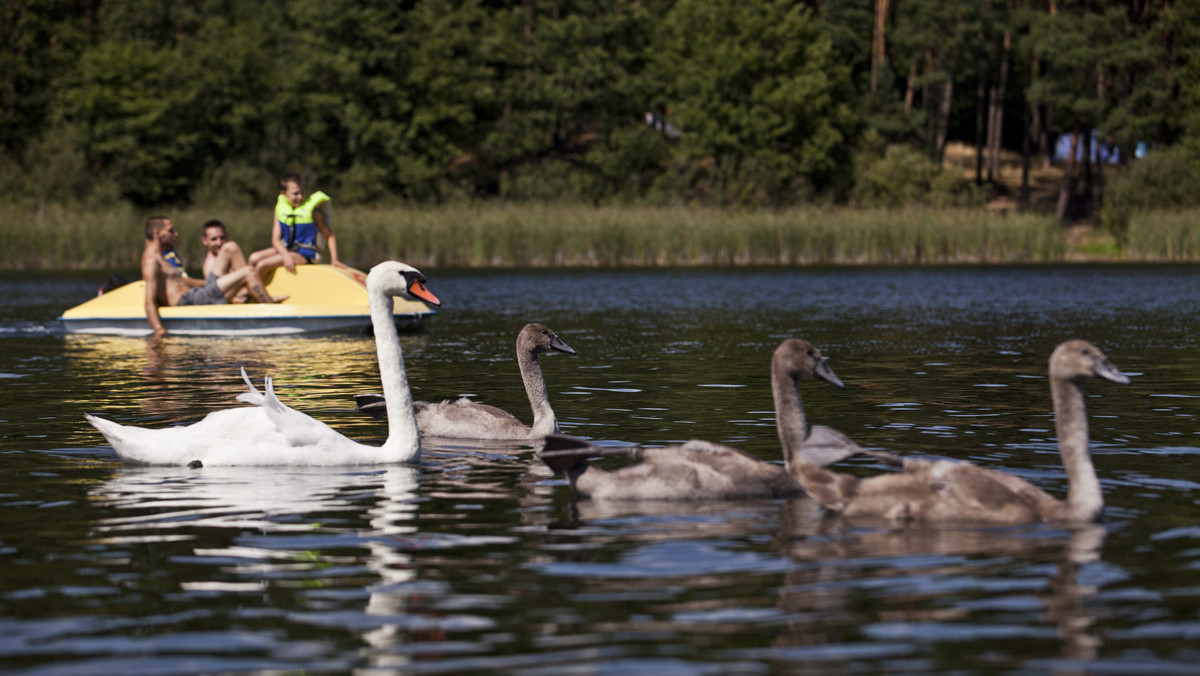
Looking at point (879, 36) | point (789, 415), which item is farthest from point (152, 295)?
point (879, 36)

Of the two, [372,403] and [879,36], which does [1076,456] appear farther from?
[879,36]

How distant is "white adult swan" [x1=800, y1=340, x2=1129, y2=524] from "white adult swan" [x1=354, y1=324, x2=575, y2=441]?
344 cm

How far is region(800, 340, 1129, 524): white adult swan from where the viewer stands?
736cm

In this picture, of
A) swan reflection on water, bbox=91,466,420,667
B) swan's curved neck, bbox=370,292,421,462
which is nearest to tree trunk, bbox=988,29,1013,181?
swan's curved neck, bbox=370,292,421,462

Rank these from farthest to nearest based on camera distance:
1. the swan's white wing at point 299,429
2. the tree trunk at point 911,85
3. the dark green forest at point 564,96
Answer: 1. the tree trunk at point 911,85
2. the dark green forest at point 564,96
3. the swan's white wing at point 299,429

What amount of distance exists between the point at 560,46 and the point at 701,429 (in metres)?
60.2

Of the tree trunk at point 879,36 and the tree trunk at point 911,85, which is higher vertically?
the tree trunk at point 879,36

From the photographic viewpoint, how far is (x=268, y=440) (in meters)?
9.20

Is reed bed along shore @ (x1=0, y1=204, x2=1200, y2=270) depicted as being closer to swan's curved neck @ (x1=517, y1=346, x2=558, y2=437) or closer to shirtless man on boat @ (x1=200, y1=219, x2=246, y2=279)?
shirtless man on boat @ (x1=200, y1=219, x2=246, y2=279)

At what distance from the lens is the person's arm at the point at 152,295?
19.6 meters

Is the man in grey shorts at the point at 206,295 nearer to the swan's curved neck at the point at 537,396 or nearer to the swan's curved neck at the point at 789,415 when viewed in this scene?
the swan's curved neck at the point at 537,396

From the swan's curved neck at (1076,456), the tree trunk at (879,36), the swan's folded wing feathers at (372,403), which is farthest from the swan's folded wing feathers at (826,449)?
the tree trunk at (879,36)

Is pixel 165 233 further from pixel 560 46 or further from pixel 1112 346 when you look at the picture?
pixel 560 46

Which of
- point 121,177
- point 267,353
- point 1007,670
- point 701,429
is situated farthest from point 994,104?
point 1007,670
